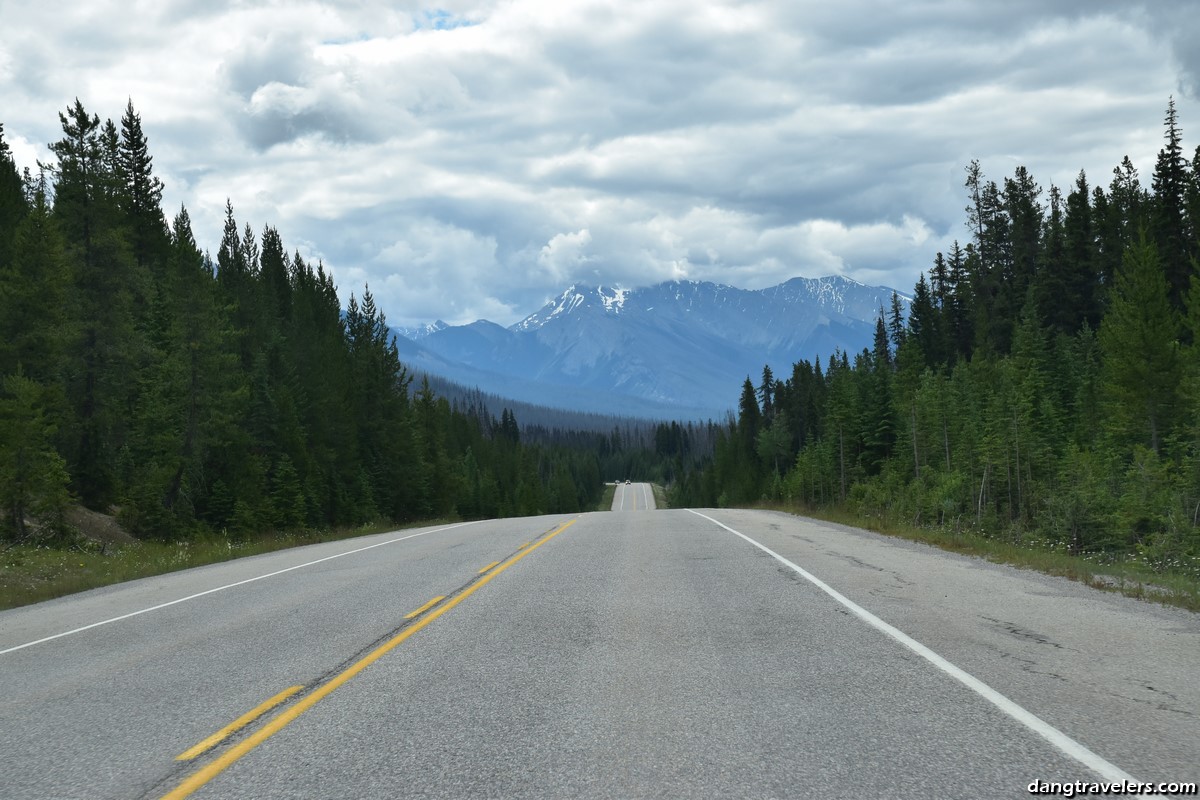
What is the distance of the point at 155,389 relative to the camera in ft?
113

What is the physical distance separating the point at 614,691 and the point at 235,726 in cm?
255

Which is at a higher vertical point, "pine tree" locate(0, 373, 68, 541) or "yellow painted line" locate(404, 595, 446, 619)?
"pine tree" locate(0, 373, 68, 541)

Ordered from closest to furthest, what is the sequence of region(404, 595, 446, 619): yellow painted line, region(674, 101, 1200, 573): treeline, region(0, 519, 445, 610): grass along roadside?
region(404, 595, 446, 619): yellow painted line
region(0, 519, 445, 610): grass along roadside
region(674, 101, 1200, 573): treeline

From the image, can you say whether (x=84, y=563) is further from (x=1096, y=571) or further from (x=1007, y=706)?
(x=1096, y=571)

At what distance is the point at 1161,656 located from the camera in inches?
281

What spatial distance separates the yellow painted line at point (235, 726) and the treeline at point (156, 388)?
2135 cm

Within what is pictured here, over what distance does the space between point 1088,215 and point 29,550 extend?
3229 inches

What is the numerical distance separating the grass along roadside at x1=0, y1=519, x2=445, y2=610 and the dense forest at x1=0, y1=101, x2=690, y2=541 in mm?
2529

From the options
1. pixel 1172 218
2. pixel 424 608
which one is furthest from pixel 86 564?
pixel 1172 218

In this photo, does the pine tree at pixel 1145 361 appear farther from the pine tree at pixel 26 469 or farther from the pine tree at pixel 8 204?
the pine tree at pixel 8 204

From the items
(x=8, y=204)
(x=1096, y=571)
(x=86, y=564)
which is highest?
(x=8, y=204)

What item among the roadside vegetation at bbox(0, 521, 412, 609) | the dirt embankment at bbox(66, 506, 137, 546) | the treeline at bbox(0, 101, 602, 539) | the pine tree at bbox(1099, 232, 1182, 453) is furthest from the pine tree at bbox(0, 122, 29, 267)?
the pine tree at bbox(1099, 232, 1182, 453)

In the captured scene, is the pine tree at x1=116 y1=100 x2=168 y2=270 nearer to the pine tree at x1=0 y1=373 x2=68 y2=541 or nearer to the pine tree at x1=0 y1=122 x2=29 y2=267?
the pine tree at x1=0 y1=122 x2=29 y2=267

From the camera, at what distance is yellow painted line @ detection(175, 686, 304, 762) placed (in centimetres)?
513
